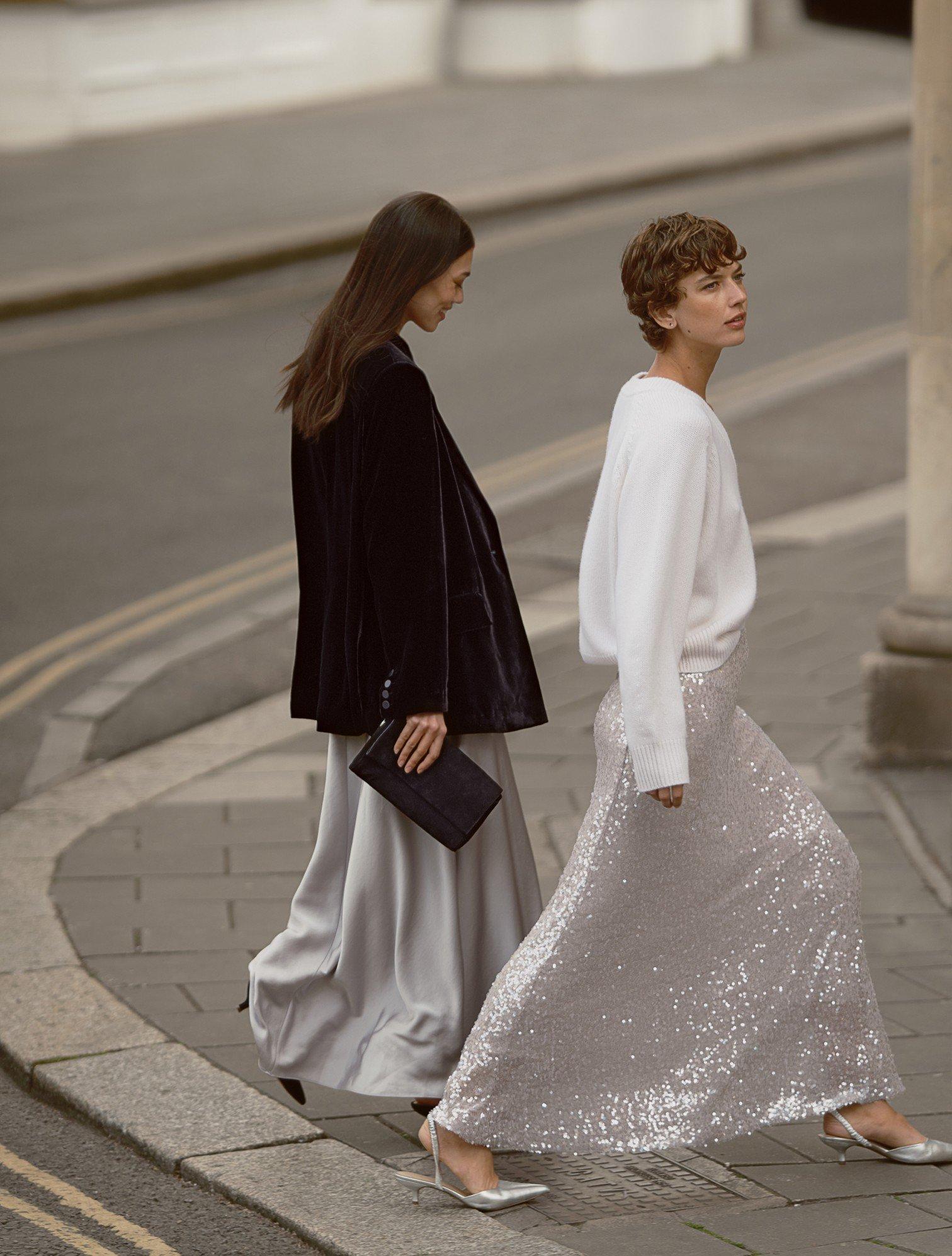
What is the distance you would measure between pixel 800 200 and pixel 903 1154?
1530 centimetres

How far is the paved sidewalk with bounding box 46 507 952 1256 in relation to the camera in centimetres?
376

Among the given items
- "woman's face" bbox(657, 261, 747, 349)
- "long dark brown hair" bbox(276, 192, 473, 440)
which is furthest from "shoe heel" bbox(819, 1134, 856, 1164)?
"long dark brown hair" bbox(276, 192, 473, 440)

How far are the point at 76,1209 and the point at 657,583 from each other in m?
1.62

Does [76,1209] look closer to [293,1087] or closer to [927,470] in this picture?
[293,1087]

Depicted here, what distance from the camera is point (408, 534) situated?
3822mm

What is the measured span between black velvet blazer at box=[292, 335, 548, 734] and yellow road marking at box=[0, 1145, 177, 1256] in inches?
38.9

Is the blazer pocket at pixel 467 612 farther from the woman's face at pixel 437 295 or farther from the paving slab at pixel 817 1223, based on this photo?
the paving slab at pixel 817 1223

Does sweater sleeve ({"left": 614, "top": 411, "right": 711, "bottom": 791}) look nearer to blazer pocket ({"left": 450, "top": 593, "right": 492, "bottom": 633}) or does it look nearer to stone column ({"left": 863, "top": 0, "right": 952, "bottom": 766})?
blazer pocket ({"left": 450, "top": 593, "right": 492, "bottom": 633})

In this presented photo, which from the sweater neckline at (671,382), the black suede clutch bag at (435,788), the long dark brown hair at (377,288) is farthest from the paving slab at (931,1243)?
the long dark brown hair at (377,288)

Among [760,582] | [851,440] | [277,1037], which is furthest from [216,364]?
[277,1037]

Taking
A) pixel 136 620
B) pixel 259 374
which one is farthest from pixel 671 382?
pixel 259 374

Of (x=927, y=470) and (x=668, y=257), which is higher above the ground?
(x=668, y=257)

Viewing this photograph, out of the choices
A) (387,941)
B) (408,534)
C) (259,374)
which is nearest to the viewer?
(408,534)

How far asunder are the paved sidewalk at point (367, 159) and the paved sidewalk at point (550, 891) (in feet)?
26.7
